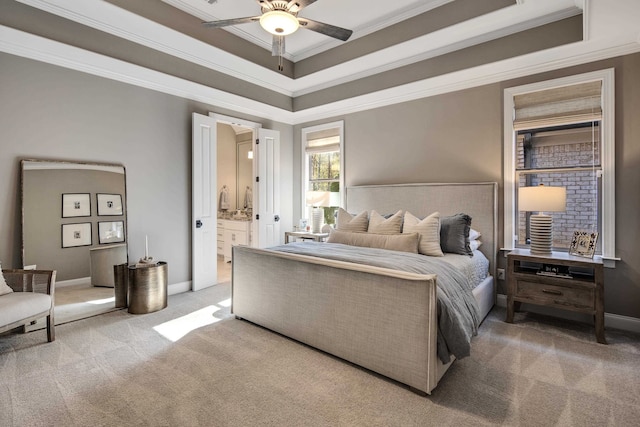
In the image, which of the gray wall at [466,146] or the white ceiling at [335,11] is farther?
the white ceiling at [335,11]

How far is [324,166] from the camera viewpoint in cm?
554

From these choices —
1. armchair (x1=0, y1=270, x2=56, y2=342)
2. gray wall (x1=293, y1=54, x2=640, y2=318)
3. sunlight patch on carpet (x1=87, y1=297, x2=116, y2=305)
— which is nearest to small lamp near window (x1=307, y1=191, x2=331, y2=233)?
gray wall (x1=293, y1=54, x2=640, y2=318)

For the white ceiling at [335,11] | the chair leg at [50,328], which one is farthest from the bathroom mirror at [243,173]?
the chair leg at [50,328]

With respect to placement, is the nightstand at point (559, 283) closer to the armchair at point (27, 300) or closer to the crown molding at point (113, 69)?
the crown molding at point (113, 69)

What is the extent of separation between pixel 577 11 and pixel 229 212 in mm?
6141

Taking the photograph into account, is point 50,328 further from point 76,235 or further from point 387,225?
point 387,225

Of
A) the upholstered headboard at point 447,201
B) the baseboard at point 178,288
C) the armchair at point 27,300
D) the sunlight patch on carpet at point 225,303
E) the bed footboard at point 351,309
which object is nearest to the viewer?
the bed footboard at point 351,309

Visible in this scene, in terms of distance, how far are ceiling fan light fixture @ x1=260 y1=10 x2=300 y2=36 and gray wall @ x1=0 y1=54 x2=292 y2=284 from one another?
225 centimetres

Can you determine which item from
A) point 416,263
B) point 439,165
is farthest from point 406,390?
point 439,165

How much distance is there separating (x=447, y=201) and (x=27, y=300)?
421cm

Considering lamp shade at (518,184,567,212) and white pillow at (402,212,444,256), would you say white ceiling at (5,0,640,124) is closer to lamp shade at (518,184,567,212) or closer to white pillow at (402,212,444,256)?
lamp shade at (518,184,567,212)

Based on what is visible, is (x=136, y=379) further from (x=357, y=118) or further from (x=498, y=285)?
(x=357, y=118)

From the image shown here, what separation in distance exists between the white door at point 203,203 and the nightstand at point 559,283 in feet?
12.1

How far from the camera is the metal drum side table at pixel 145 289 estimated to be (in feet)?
11.2
